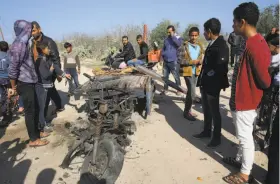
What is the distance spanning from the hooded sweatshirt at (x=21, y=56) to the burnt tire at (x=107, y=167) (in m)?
1.69

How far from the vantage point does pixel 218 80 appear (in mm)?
3766

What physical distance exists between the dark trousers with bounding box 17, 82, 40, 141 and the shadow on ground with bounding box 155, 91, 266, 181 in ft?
8.73

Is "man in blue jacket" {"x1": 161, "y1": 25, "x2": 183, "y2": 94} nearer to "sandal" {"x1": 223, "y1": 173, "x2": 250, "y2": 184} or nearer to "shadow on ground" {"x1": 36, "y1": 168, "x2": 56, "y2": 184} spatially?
"sandal" {"x1": 223, "y1": 173, "x2": 250, "y2": 184}

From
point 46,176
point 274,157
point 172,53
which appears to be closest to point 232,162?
point 274,157

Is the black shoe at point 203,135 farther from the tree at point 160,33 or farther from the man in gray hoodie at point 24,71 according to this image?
the tree at point 160,33

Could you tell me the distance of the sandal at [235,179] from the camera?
3.02 meters

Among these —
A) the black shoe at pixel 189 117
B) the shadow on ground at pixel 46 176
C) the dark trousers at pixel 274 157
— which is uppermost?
the dark trousers at pixel 274 157

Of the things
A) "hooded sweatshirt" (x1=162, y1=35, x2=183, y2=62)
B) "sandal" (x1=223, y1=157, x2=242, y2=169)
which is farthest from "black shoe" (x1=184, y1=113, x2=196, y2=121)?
"hooded sweatshirt" (x1=162, y1=35, x2=183, y2=62)

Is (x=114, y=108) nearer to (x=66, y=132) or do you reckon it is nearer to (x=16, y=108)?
(x=66, y=132)

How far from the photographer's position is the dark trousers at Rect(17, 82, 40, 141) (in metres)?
4.02

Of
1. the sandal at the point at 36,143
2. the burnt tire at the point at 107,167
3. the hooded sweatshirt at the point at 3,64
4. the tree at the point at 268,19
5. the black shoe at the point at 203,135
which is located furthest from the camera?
the tree at the point at 268,19

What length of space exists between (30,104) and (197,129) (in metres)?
3.13

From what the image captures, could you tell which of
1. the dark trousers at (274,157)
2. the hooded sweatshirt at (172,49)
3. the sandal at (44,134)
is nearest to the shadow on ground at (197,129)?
the dark trousers at (274,157)

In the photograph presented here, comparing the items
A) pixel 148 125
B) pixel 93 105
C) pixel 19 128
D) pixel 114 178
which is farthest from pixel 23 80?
pixel 148 125
